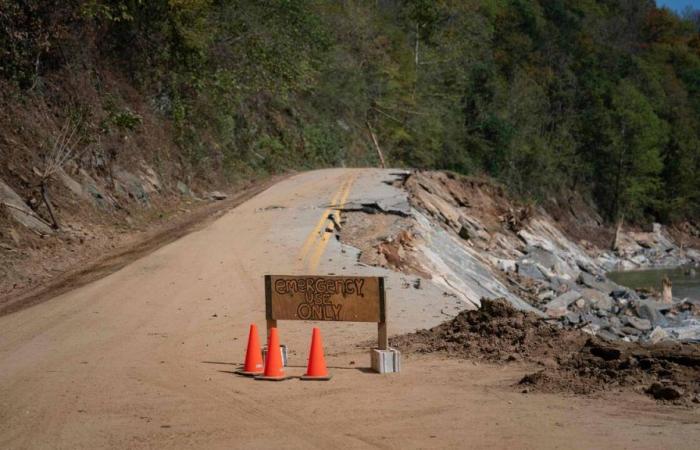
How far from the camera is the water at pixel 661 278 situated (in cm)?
3653

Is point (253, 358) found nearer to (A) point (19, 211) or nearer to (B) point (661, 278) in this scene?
(A) point (19, 211)

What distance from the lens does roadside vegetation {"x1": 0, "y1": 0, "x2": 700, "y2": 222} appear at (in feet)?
78.3

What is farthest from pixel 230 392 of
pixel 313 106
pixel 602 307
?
pixel 313 106

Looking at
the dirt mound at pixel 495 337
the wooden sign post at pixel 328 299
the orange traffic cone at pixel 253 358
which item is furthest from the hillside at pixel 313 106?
the dirt mound at pixel 495 337

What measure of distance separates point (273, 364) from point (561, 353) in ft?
11.0

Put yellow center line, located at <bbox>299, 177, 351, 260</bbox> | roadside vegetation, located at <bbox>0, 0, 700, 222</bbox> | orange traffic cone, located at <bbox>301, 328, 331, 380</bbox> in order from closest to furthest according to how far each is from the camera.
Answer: orange traffic cone, located at <bbox>301, 328, 331, 380</bbox> < yellow center line, located at <bbox>299, 177, 351, 260</bbox> < roadside vegetation, located at <bbox>0, 0, 700, 222</bbox>

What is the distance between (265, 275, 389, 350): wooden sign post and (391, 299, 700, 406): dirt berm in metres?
1.31

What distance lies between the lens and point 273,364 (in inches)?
384

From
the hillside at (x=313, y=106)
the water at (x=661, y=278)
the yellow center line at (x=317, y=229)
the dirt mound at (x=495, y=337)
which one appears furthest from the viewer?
the water at (x=661, y=278)

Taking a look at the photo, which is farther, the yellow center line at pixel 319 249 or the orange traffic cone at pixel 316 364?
the yellow center line at pixel 319 249

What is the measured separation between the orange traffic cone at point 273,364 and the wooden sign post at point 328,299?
1.87 feet

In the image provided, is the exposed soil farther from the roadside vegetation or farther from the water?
the water

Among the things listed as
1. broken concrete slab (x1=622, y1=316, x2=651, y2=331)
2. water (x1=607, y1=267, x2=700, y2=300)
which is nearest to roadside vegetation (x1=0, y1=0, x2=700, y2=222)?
water (x1=607, y1=267, x2=700, y2=300)

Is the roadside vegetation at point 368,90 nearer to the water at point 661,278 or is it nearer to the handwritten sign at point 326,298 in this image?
the handwritten sign at point 326,298
